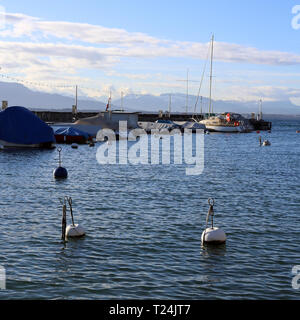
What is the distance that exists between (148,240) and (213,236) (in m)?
3.54

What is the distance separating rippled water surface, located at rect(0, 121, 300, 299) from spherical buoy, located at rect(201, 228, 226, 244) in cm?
52

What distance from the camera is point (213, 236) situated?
83.3 feet

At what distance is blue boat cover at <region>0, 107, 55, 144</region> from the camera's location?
8106 cm

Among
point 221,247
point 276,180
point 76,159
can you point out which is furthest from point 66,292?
point 76,159

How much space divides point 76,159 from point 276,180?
30.8 metres

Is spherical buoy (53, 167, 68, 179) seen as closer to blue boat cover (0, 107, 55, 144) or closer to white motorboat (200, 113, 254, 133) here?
blue boat cover (0, 107, 55, 144)

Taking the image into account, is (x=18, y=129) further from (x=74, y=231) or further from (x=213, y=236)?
(x=213, y=236)

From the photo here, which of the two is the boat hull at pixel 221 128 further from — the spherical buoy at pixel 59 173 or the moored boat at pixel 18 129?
the spherical buoy at pixel 59 173

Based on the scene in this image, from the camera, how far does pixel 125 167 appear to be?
62.6 m

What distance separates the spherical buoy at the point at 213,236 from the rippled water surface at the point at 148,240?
0.52 metres

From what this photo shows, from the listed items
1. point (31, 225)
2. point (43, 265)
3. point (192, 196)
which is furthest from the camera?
point (192, 196)

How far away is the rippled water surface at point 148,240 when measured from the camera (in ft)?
65.4

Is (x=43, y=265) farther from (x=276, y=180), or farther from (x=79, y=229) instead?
(x=276, y=180)

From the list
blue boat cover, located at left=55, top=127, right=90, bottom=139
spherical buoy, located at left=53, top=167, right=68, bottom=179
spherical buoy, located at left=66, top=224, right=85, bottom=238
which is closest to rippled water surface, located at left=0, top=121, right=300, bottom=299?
spherical buoy, located at left=66, top=224, right=85, bottom=238
